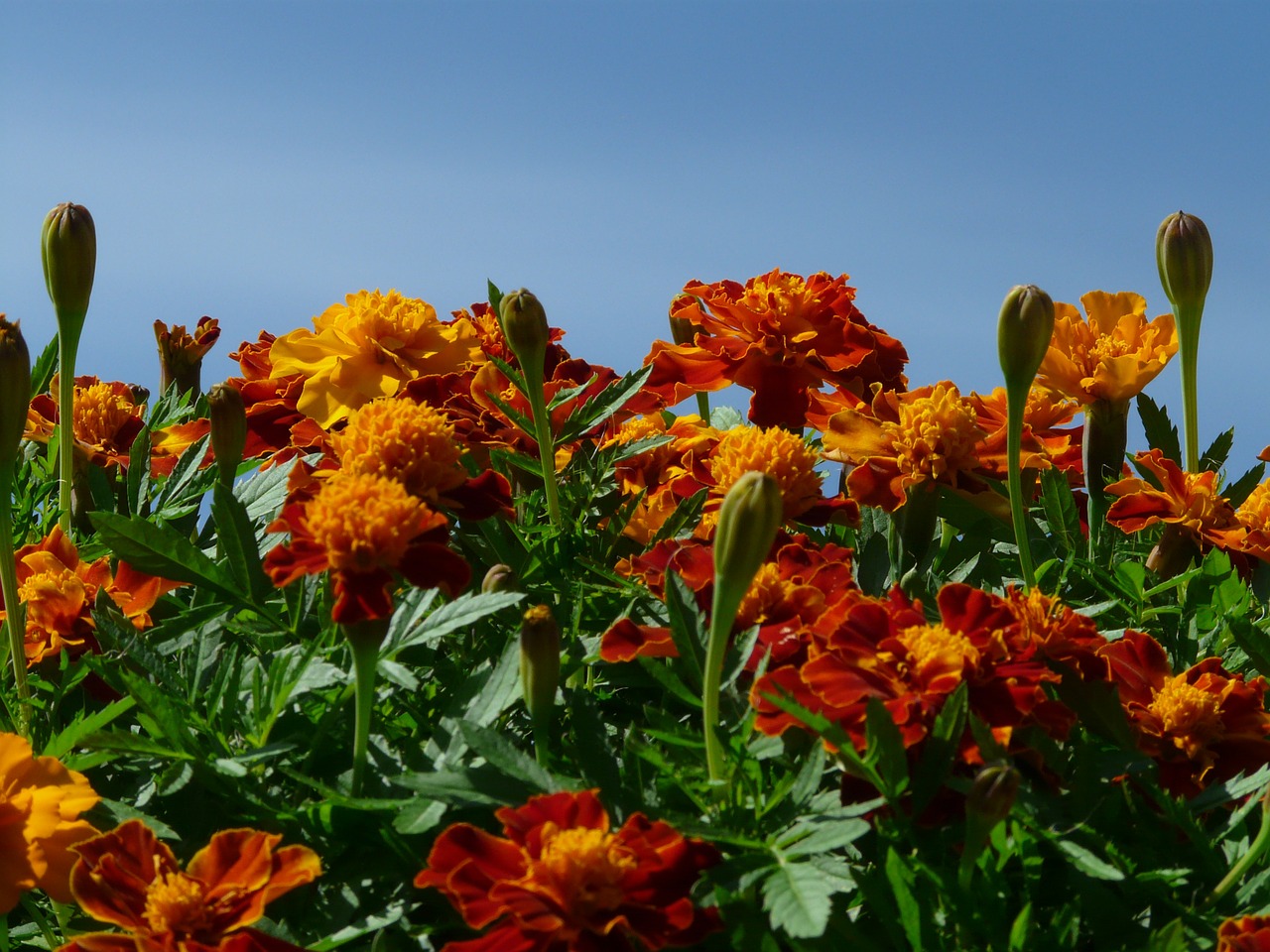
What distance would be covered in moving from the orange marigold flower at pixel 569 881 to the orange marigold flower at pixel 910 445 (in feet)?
2.12

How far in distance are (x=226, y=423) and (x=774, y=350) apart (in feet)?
2.14

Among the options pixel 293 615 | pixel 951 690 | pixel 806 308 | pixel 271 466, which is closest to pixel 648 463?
pixel 806 308

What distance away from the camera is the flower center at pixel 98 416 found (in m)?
1.78

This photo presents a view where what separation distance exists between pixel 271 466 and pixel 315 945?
2.59 ft

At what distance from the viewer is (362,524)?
0.93 meters

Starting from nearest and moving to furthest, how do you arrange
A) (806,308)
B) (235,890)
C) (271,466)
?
(235,890), (271,466), (806,308)

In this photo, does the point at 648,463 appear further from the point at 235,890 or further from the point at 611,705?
the point at 235,890

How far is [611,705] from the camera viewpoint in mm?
1194

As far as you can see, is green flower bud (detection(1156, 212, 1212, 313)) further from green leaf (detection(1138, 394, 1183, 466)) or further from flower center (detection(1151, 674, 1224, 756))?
flower center (detection(1151, 674, 1224, 756))

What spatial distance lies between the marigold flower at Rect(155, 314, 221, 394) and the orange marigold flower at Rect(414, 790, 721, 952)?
1.43 meters

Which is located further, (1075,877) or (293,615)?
(293,615)

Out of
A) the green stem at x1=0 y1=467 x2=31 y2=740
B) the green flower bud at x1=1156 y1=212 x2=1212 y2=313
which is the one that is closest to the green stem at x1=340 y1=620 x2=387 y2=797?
the green stem at x1=0 y1=467 x2=31 y2=740

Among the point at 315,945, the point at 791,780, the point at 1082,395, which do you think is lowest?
the point at 315,945

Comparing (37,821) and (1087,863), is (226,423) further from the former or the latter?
(1087,863)
